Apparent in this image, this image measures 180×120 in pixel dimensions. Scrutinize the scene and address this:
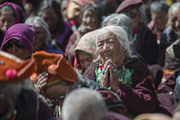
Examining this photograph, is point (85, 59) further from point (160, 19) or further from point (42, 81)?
point (160, 19)

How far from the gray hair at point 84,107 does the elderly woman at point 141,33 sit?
3543 millimetres

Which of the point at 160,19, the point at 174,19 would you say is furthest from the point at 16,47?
the point at 160,19

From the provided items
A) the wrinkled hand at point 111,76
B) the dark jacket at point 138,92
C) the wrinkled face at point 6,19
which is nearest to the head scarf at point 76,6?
the wrinkled face at point 6,19

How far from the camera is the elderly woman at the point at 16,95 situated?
2.44m

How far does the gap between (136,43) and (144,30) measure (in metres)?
0.42

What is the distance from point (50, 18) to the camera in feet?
21.9

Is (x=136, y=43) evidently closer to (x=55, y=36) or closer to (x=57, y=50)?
(x=57, y=50)

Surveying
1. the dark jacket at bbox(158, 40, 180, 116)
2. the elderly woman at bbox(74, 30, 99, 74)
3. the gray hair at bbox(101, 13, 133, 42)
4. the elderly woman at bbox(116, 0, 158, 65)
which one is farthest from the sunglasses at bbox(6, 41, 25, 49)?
the elderly woman at bbox(116, 0, 158, 65)

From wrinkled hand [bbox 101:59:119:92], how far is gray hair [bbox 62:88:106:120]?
1.33 metres

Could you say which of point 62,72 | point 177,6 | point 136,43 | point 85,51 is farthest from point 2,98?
point 177,6

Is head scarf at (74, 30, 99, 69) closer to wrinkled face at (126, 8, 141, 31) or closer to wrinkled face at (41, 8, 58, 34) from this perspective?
wrinkled face at (126, 8, 141, 31)

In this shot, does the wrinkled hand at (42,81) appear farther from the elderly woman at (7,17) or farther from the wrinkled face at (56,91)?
the elderly woman at (7,17)

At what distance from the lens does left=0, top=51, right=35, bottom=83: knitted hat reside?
2424 millimetres

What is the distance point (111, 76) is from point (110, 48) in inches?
15.8
